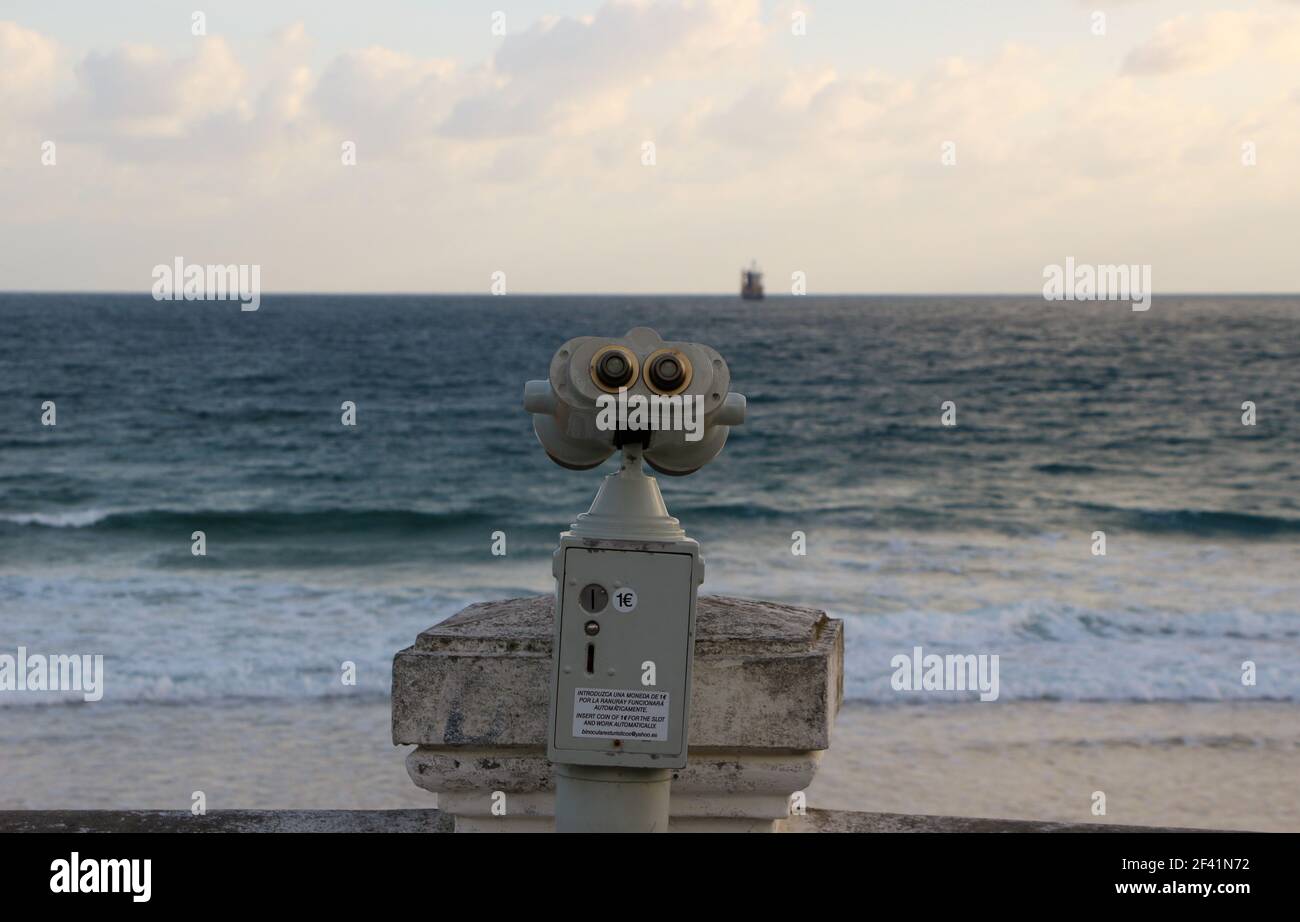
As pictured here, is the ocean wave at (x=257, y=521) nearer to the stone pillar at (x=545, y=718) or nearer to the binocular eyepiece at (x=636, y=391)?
the stone pillar at (x=545, y=718)

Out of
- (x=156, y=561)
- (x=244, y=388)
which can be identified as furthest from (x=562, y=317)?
(x=156, y=561)

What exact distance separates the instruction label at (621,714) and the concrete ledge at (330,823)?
555 mm

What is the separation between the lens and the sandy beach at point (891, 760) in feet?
25.5

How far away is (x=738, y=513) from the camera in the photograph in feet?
71.9

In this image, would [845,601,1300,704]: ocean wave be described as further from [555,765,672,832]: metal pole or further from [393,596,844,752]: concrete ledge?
[555,765,672,832]: metal pole

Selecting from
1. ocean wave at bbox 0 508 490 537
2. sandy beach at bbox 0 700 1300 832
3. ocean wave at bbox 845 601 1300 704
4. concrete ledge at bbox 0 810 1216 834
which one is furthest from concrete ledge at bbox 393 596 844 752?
ocean wave at bbox 0 508 490 537

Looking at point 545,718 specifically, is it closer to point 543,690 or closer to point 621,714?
point 543,690

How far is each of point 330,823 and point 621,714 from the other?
87 cm

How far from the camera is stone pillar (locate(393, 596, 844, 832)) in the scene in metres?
2.52

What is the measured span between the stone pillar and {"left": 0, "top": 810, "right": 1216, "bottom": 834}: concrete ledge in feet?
0.68

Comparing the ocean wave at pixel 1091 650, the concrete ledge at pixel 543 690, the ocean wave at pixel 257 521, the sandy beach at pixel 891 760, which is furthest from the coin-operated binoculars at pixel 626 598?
the ocean wave at pixel 257 521

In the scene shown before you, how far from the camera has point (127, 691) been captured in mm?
10305

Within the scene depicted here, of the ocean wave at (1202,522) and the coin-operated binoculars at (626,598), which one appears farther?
the ocean wave at (1202,522)

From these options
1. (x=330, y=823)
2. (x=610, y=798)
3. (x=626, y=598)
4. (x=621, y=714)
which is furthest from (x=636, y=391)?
(x=330, y=823)
